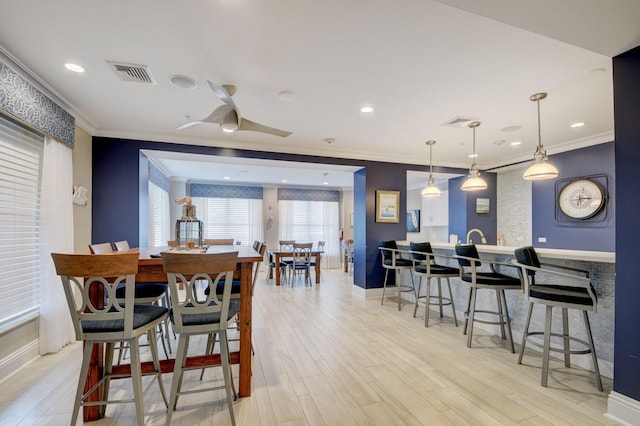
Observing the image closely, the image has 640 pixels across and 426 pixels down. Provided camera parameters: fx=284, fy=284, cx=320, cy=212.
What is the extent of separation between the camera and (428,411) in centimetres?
191

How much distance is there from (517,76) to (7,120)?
172 inches

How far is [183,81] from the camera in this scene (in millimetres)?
2578

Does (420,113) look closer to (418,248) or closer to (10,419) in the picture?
(418,248)

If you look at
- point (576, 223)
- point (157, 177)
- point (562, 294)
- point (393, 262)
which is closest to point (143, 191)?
point (157, 177)

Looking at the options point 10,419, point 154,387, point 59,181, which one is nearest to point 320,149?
point 59,181

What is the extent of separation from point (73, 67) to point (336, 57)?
217cm

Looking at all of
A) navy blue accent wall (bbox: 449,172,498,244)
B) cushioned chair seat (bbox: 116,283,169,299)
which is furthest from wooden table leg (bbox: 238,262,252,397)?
navy blue accent wall (bbox: 449,172,498,244)

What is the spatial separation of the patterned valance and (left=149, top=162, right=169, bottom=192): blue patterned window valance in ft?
6.93

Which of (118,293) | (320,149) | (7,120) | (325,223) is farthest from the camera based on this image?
(325,223)

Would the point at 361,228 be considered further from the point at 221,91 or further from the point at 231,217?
the point at 231,217

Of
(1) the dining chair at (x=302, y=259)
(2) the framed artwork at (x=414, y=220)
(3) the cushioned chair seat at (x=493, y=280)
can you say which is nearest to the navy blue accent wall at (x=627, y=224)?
(3) the cushioned chair seat at (x=493, y=280)

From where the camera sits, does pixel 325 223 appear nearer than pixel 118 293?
No

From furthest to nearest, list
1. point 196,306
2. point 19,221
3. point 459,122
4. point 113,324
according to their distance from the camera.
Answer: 1. point 459,122
2. point 19,221
3. point 196,306
4. point 113,324

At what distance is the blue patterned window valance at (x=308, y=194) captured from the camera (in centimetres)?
865
